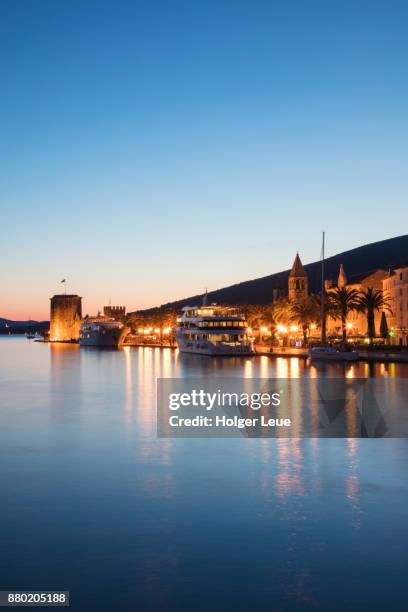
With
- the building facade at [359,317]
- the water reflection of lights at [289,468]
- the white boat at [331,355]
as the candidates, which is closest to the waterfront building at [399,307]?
the building facade at [359,317]

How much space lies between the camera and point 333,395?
39.3m

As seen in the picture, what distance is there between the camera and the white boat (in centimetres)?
7175

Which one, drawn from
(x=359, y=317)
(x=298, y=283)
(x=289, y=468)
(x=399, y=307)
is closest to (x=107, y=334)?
(x=298, y=283)

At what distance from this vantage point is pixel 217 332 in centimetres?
9731

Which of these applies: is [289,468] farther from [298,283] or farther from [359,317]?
[298,283]

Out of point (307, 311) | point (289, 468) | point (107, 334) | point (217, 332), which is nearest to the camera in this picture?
point (289, 468)

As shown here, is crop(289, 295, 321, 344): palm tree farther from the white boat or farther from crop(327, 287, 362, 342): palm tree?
the white boat

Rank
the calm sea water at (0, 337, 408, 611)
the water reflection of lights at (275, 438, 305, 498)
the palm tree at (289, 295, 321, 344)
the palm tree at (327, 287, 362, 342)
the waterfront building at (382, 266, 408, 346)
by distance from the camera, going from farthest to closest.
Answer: the palm tree at (289, 295, 321, 344), the waterfront building at (382, 266, 408, 346), the palm tree at (327, 287, 362, 342), the water reflection of lights at (275, 438, 305, 498), the calm sea water at (0, 337, 408, 611)

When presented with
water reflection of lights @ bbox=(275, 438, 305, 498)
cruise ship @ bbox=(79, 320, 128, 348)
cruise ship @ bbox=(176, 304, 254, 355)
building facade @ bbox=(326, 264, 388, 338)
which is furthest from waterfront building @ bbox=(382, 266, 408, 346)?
cruise ship @ bbox=(79, 320, 128, 348)

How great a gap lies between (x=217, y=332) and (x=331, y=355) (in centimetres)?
2649

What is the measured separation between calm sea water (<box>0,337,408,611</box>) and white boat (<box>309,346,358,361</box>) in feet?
156

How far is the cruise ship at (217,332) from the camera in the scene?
93.6 metres

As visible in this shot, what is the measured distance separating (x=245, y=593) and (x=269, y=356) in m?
81.7

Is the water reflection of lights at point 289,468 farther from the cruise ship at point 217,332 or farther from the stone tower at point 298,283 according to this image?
the stone tower at point 298,283
